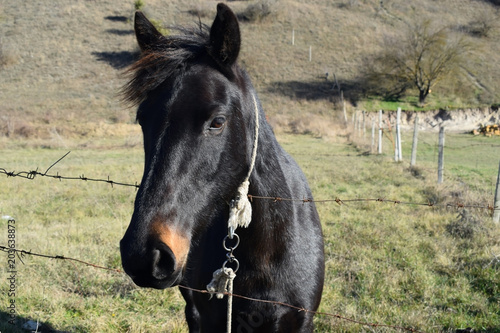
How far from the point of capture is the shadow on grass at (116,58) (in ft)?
123

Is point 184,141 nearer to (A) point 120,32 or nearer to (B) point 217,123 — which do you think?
(B) point 217,123

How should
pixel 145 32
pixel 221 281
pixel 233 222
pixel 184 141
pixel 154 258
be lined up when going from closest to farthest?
pixel 154 258 → pixel 184 141 → pixel 233 222 → pixel 221 281 → pixel 145 32

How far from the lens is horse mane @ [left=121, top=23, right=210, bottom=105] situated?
195cm

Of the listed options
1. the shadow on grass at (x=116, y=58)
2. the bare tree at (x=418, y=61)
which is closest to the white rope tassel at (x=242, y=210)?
the bare tree at (x=418, y=61)

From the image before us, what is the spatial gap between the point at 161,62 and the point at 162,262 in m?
1.00

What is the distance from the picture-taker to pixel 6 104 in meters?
28.6

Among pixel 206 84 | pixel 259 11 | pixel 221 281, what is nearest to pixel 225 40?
pixel 206 84

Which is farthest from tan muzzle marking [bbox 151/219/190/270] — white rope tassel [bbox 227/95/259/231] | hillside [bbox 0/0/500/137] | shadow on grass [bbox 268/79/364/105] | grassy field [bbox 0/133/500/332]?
shadow on grass [bbox 268/79/364/105]

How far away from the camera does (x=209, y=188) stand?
1911 millimetres

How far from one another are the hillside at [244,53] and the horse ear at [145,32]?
2163 cm

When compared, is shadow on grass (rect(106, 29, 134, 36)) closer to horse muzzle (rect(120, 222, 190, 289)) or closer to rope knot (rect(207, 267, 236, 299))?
rope knot (rect(207, 267, 236, 299))

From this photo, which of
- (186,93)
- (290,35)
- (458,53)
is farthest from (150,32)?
(290,35)

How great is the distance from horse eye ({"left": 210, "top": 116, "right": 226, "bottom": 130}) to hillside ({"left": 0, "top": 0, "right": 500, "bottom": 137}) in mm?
22243

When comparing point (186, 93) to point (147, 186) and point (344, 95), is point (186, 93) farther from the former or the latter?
point (344, 95)
